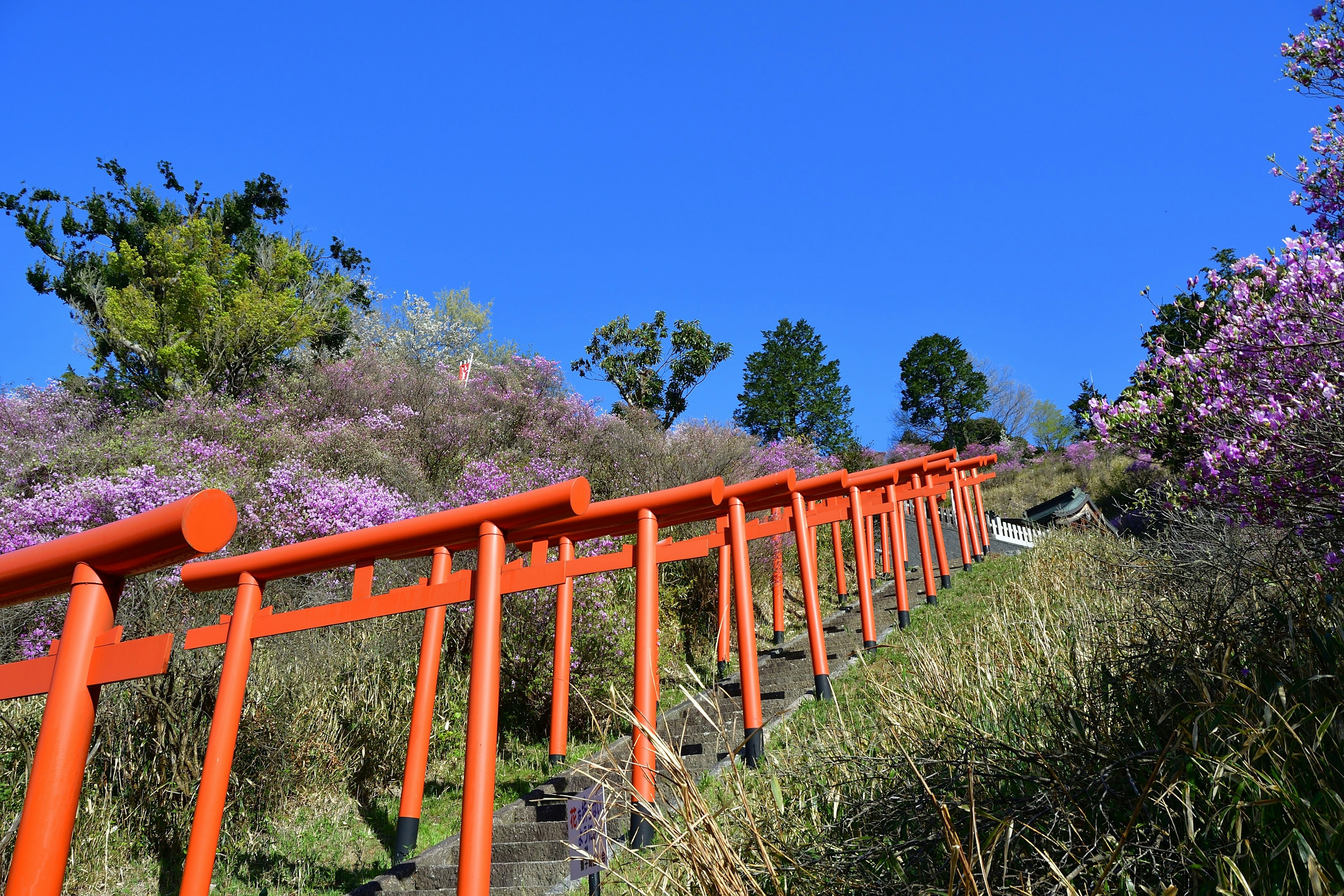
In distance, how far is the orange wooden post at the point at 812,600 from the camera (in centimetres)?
705

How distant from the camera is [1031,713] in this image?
352 centimetres

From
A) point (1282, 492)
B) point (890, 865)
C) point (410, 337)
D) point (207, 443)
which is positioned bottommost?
point (890, 865)

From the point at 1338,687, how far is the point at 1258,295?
4.00 meters

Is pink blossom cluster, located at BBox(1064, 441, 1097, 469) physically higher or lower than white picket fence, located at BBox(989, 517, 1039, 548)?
higher

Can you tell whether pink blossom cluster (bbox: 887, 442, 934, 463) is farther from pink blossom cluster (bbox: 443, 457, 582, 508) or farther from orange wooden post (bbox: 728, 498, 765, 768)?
orange wooden post (bbox: 728, 498, 765, 768)

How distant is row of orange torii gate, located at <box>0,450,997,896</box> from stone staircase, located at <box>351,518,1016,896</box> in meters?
0.25

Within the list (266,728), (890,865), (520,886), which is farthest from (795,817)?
(266,728)

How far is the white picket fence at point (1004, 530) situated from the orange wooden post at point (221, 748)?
20.6m

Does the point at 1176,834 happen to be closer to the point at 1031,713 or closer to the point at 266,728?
the point at 1031,713

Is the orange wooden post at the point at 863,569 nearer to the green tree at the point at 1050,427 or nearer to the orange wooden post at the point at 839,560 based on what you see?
the orange wooden post at the point at 839,560

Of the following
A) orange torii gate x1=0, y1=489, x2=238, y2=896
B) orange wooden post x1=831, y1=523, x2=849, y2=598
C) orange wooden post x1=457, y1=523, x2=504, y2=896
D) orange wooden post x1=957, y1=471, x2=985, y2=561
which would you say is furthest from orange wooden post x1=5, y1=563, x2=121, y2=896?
orange wooden post x1=957, y1=471, x2=985, y2=561

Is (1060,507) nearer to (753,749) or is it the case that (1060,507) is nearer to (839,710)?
(753,749)

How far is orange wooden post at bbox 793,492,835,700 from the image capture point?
7051 mm

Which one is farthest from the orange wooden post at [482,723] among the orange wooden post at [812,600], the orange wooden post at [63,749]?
the orange wooden post at [812,600]
